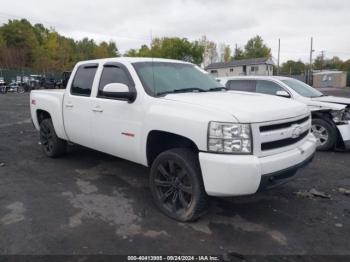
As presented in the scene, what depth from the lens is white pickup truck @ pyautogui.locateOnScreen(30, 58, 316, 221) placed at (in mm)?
3191

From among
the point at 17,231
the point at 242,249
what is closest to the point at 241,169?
the point at 242,249

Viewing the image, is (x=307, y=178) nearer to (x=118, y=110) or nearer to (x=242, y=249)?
(x=242, y=249)

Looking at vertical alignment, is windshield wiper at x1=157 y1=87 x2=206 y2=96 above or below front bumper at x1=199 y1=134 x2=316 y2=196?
above

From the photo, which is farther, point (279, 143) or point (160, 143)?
point (160, 143)

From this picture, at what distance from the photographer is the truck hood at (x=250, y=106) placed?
3.24 metres

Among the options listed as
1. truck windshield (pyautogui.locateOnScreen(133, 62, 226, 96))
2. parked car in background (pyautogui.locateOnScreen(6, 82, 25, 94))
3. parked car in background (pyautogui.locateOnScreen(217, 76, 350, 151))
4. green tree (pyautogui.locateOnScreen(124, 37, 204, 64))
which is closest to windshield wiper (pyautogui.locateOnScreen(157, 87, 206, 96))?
truck windshield (pyautogui.locateOnScreen(133, 62, 226, 96))

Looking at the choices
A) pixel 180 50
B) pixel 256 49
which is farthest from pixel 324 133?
pixel 256 49

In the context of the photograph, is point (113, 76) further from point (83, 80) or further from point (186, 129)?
point (186, 129)

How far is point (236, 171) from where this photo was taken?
3.12m

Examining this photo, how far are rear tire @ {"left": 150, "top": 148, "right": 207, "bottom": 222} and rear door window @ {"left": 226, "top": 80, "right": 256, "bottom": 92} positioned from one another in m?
5.20

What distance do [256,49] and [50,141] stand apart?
8575 cm

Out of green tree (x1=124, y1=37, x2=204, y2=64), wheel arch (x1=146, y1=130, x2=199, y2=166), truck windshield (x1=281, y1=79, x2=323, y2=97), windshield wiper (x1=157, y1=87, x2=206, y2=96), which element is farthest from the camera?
green tree (x1=124, y1=37, x2=204, y2=64)

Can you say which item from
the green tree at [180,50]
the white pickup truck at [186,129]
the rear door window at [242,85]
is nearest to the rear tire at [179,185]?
the white pickup truck at [186,129]

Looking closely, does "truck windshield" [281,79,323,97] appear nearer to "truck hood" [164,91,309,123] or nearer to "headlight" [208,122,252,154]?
"truck hood" [164,91,309,123]
